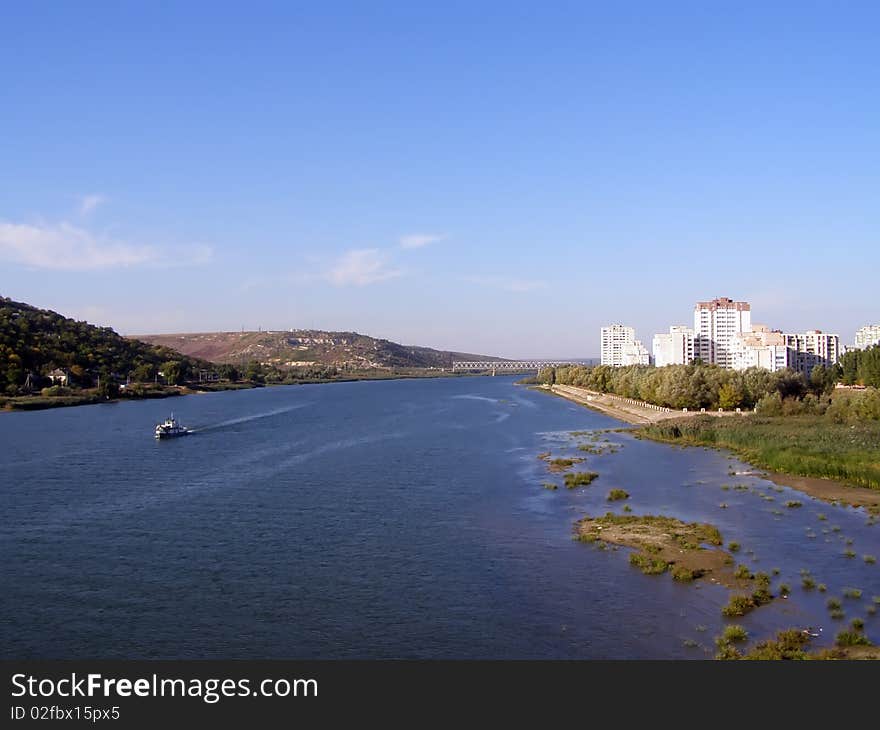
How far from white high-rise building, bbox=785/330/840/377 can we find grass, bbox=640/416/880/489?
6356cm

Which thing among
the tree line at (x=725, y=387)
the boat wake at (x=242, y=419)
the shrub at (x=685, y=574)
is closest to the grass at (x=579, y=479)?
the shrub at (x=685, y=574)

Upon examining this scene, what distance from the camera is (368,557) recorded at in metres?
18.8

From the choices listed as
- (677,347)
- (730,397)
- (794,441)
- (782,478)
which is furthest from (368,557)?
(677,347)

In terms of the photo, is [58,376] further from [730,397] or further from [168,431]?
[730,397]

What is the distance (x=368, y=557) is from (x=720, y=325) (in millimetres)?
115250

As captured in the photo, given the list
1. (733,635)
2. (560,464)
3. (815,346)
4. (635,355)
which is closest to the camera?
(733,635)

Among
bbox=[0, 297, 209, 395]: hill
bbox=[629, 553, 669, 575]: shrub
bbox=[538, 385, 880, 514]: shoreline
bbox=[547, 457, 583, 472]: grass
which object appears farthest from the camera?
bbox=[0, 297, 209, 395]: hill

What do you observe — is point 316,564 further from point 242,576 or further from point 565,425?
point 565,425

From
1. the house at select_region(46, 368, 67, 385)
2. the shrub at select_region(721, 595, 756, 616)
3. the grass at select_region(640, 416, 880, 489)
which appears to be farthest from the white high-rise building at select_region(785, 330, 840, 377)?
the shrub at select_region(721, 595, 756, 616)

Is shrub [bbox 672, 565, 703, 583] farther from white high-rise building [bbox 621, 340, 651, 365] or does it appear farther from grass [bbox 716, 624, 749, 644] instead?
white high-rise building [bbox 621, 340, 651, 365]

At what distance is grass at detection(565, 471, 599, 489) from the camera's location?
95.5 ft

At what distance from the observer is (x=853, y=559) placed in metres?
17.9

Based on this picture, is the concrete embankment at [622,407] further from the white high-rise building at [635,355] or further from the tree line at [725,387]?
the white high-rise building at [635,355]

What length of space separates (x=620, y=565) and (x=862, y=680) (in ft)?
27.1
